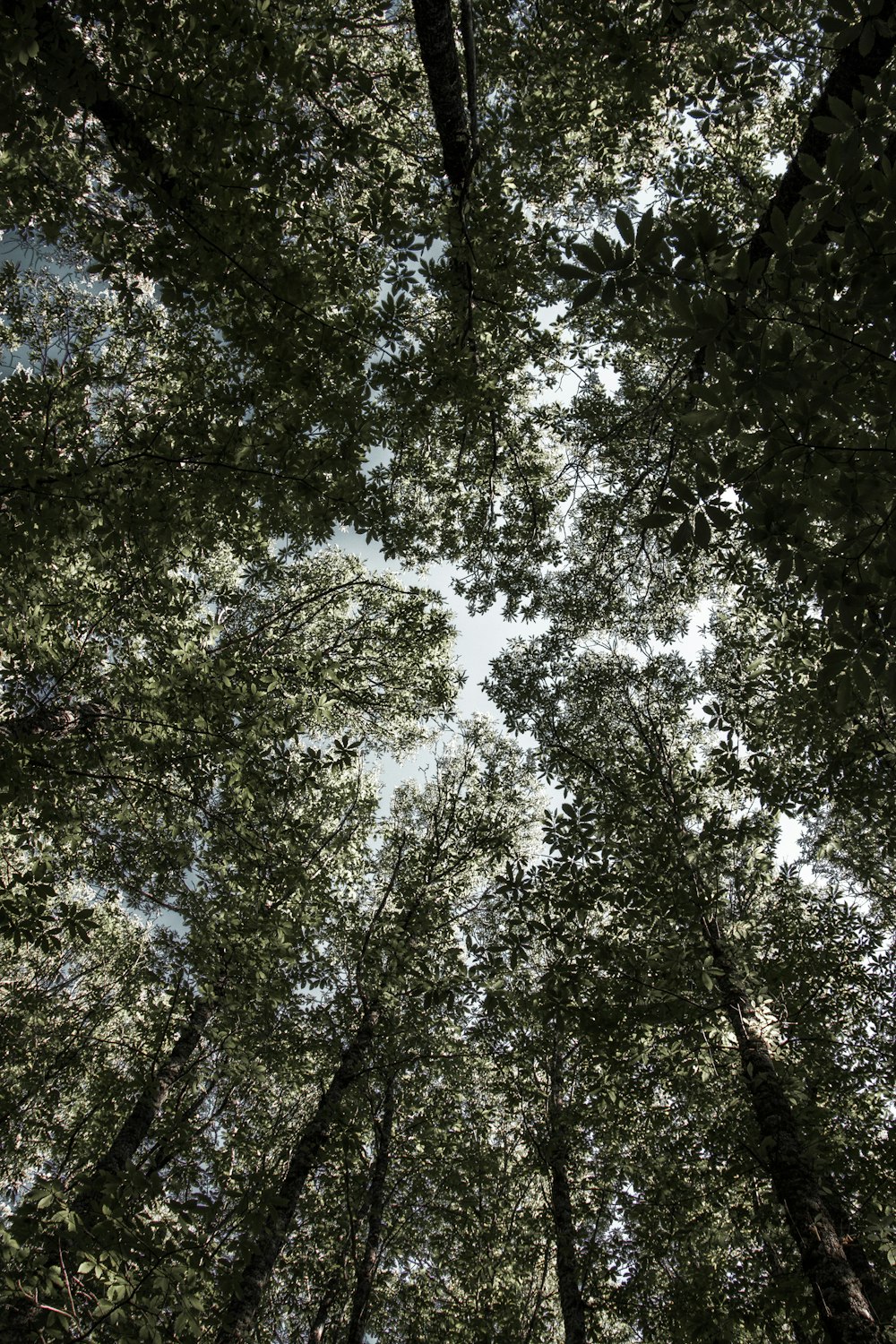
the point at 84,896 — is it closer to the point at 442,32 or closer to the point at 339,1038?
the point at 339,1038

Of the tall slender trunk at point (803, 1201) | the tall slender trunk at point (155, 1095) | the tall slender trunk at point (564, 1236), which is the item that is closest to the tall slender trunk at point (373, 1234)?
the tall slender trunk at point (564, 1236)

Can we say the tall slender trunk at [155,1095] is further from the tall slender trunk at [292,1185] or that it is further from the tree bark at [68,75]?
the tree bark at [68,75]

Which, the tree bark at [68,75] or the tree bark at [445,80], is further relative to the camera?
the tree bark at [445,80]

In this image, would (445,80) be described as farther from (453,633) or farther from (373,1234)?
(373,1234)

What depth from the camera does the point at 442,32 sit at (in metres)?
4.39

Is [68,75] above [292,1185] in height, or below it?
above

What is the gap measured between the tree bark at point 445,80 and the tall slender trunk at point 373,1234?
1008cm

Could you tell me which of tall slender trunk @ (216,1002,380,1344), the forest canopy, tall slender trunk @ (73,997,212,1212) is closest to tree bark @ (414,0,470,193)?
the forest canopy

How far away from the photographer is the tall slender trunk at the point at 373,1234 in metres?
7.20

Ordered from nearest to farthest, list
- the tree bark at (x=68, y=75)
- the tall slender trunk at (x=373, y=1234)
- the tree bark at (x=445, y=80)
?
the tree bark at (x=68, y=75)
the tree bark at (x=445, y=80)
the tall slender trunk at (x=373, y=1234)

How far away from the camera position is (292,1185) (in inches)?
311

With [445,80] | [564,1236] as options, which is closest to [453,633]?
[445,80]

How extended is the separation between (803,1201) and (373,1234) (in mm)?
5183

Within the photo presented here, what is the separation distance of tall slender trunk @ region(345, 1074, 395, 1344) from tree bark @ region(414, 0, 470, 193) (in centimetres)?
1008
